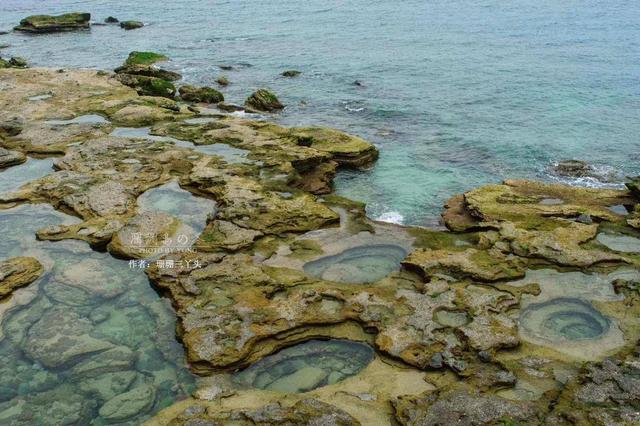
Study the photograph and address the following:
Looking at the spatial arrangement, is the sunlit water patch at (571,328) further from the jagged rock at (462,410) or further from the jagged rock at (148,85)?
the jagged rock at (148,85)

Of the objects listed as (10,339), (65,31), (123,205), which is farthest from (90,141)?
(65,31)

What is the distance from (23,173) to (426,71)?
2316 centimetres

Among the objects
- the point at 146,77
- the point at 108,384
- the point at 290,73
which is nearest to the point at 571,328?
the point at 108,384

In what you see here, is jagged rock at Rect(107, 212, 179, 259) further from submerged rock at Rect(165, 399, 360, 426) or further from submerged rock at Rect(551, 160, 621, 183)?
submerged rock at Rect(551, 160, 621, 183)

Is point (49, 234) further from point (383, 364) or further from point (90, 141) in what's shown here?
point (383, 364)

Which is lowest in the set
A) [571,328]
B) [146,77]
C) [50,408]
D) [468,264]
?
[50,408]

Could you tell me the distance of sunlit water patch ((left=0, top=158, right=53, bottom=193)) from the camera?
15844mm

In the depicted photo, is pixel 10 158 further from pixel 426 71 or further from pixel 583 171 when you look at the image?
pixel 426 71

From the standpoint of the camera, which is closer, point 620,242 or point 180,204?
point 620,242

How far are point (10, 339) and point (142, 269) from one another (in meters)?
2.80

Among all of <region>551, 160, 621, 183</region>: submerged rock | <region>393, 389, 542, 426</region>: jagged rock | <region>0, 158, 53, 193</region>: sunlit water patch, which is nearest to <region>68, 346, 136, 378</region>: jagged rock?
<region>393, 389, 542, 426</region>: jagged rock

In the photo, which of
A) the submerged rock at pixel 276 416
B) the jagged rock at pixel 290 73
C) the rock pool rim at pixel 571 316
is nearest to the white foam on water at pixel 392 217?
the rock pool rim at pixel 571 316

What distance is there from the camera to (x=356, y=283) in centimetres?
1147

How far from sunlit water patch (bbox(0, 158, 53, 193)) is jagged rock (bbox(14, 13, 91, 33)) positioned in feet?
122
